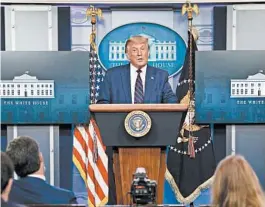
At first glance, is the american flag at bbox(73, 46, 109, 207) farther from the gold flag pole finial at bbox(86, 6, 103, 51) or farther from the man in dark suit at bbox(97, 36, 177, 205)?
the gold flag pole finial at bbox(86, 6, 103, 51)

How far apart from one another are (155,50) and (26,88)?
1.24 metres

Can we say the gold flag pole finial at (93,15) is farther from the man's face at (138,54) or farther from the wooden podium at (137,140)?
the wooden podium at (137,140)

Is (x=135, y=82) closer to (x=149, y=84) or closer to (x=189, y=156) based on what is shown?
(x=149, y=84)

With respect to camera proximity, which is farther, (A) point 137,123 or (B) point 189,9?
(B) point 189,9

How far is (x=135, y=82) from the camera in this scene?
477 centimetres

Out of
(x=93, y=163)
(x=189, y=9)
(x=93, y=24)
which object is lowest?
(x=93, y=163)

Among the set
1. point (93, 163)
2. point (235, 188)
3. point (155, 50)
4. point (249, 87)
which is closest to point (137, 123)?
point (93, 163)

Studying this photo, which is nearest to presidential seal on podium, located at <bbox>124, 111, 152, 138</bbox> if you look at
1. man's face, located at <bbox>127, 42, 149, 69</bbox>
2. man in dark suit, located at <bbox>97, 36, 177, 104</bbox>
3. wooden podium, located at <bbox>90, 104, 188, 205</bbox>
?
wooden podium, located at <bbox>90, 104, 188, 205</bbox>

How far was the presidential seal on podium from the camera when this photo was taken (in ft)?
13.2

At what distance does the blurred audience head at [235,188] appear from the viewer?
1.98 meters

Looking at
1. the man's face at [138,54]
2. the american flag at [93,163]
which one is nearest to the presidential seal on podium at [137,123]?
→ the american flag at [93,163]

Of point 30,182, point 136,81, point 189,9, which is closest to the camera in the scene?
point 30,182

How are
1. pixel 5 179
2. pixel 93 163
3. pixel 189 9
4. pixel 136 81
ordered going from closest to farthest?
1. pixel 5 179
2. pixel 93 163
3. pixel 189 9
4. pixel 136 81

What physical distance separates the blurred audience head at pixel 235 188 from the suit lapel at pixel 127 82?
2.75m
